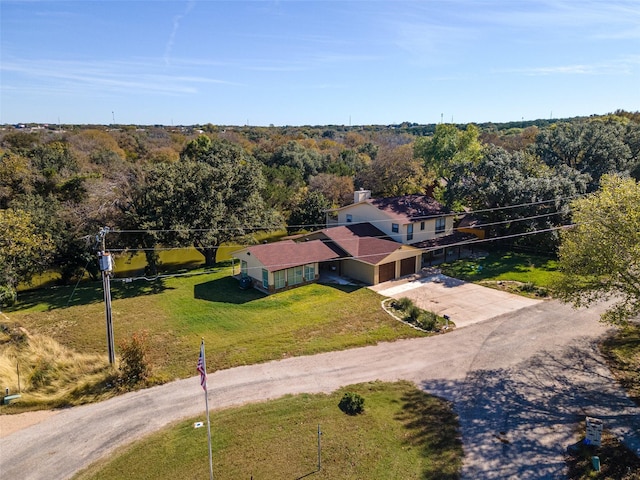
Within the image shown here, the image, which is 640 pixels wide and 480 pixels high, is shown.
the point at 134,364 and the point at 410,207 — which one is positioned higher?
the point at 410,207

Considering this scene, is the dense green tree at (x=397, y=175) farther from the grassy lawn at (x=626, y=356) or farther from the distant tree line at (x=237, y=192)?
the grassy lawn at (x=626, y=356)

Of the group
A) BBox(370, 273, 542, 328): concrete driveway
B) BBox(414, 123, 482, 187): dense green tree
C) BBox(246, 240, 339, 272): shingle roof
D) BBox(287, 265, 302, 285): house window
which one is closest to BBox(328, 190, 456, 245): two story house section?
BBox(370, 273, 542, 328): concrete driveway

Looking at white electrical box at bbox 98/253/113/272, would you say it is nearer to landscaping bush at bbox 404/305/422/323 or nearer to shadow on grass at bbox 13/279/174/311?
shadow on grass at bbox 13/279/174/311

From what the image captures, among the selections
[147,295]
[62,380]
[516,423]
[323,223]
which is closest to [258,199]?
[323,223]

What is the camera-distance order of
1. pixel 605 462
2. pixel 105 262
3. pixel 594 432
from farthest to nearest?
1. pixel 105 262
2. pixel 594 432
3. pixel 605 462

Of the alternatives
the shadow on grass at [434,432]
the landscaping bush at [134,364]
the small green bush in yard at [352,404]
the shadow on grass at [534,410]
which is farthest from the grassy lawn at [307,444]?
the landscaping bush at [134,364]

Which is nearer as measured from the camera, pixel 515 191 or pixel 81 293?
pixel 81 293

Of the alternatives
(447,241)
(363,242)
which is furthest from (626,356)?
(363,242)

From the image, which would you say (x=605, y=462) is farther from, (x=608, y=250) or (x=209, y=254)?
(x=209, y=254)
